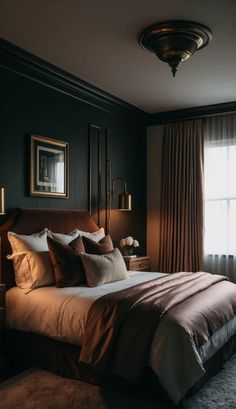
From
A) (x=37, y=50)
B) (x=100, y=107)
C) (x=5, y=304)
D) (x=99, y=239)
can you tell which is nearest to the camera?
(x=5, y=304)

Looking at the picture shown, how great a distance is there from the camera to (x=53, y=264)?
144 inches

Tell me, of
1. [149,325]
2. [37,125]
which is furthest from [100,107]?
[149,325]

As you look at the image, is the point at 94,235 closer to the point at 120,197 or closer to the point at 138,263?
the point at 120,197

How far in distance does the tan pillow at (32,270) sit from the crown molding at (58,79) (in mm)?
1763

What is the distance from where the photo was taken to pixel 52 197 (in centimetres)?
442

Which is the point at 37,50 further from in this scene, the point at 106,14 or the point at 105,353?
the point at 105,353

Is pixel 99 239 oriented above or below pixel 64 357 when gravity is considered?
above

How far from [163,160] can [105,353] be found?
3.72 meters

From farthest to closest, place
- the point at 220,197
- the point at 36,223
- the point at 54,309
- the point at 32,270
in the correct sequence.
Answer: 1. the point at 220,197
2. the point at 36,223
3. the point at 32,270
4. the point at 54,309

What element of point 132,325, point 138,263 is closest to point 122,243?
point 138,263

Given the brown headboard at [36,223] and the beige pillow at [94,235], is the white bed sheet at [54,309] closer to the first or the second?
the brown headboard at [36,223]

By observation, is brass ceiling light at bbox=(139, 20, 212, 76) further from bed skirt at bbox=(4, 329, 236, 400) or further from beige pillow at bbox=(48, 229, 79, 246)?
bed skirt at bbox=(4, 329, 236, 400)

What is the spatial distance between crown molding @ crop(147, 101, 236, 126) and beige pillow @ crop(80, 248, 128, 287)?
9.11ft

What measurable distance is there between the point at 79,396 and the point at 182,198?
11.4ft
